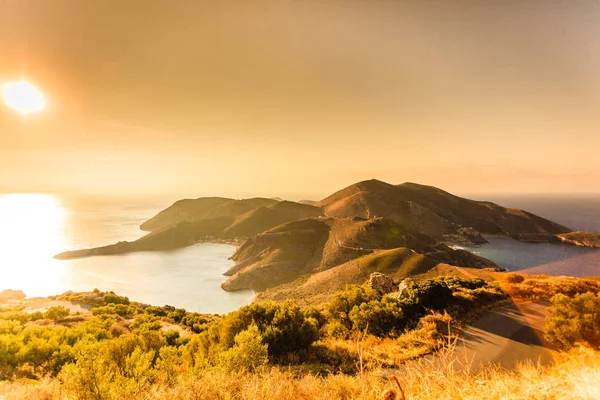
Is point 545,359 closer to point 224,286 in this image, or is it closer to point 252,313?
point 252,313

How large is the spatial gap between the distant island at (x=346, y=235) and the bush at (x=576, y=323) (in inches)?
1631

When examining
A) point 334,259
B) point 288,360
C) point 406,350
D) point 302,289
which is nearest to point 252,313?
point 288,360

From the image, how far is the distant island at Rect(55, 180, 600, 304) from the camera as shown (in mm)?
63406

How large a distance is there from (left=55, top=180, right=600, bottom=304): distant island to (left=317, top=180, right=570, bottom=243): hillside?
0.47 m

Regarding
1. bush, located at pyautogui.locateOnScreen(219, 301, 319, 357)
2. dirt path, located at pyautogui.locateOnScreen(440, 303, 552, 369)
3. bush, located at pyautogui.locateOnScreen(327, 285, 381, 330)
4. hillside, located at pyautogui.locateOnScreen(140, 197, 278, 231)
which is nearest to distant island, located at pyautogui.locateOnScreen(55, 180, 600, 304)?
hillside, located at pyautogui.locateOnScreen(140, 197, 278, 231)

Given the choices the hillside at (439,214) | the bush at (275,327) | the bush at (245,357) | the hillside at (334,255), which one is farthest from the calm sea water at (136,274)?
the hillside at (439,214)

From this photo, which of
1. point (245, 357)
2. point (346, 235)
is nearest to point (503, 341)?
point (245, 357)

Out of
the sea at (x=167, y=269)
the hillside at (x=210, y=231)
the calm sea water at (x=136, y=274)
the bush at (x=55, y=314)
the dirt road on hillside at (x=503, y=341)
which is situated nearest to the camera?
the dirt road on hillside at (x=503, y=341)

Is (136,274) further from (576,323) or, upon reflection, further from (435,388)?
(435,388)

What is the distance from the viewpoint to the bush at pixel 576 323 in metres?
12.6

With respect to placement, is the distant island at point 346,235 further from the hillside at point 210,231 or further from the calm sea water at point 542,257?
the calm sea water at point 542,257

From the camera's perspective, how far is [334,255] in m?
75.8

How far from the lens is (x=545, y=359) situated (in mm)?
12539

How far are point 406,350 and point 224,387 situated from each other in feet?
36.6
